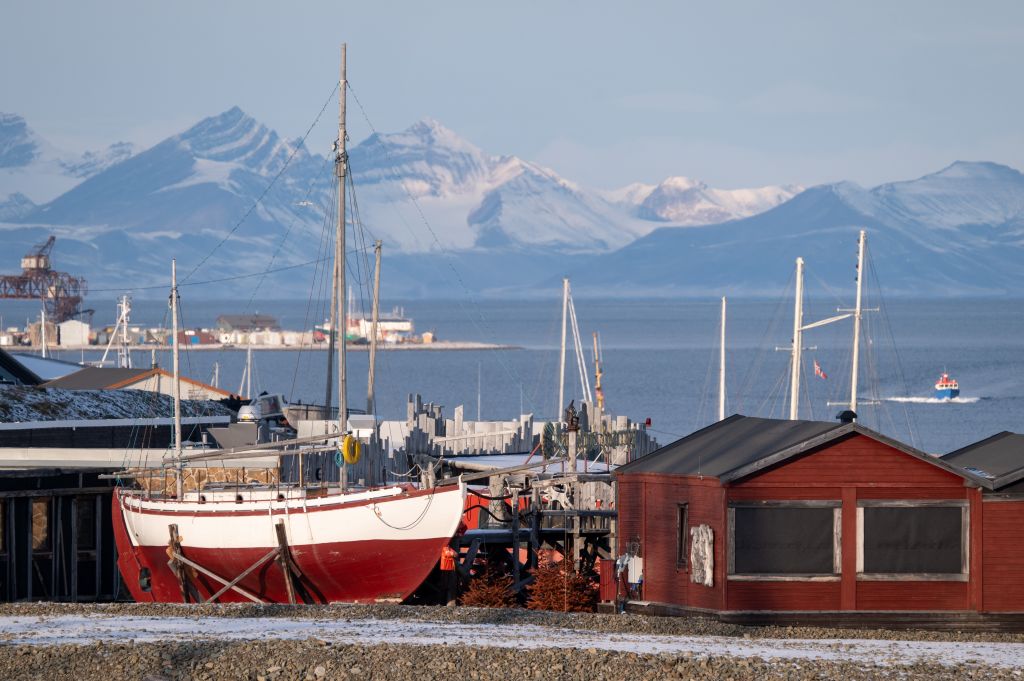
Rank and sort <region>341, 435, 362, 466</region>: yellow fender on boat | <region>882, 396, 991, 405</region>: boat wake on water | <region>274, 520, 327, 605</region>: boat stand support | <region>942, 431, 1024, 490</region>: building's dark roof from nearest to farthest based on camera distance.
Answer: <region>942, 431, 1024, 490</region>: building's dark roof
<region>274, 520, 327, 605</region>: boat stand support
<region>341, 435, 362, 466</region>: yellow fender on boat
<region>882, 396, 991, 405</region>: boat wake on water

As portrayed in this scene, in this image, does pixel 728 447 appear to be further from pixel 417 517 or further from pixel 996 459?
pixel 417 517

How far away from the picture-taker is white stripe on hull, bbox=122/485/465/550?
28.6 metres

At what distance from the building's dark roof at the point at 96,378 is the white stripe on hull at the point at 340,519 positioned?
25.0 meters

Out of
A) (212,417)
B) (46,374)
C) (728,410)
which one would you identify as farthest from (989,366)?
(212,417)

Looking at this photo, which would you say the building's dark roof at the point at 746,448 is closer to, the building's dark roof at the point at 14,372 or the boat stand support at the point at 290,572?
the boat stand support at the point at 290,572

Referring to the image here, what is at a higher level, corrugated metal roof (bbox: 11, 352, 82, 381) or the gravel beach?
corrugated metal roof (bbox: 11, 352, 82, 381)

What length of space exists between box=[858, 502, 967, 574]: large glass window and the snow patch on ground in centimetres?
216

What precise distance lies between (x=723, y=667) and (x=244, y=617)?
6.94 m

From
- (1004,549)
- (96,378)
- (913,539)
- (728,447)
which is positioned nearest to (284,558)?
(728,447)

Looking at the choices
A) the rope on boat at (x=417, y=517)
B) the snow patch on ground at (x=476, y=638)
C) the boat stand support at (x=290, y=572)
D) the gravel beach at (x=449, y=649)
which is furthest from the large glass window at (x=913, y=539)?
the boat stand support at (x=290, y=572)

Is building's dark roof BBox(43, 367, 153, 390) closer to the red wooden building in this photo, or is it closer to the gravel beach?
the gravel beach

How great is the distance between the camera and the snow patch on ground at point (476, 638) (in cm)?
1980

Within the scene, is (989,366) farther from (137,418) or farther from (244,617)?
(244,617)

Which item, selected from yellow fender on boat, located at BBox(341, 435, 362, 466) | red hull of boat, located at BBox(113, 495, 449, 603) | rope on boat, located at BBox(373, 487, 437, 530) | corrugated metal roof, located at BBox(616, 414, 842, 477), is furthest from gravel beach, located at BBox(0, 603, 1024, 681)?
yellow fender on boat, located at BBox(341, 435, 362, 466)
